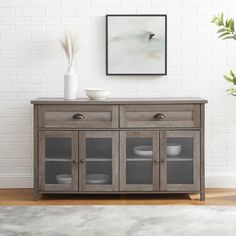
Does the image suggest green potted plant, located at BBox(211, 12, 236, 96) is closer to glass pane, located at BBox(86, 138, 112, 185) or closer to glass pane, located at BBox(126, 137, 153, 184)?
glass pane, located at BBox(126, 137, 153, 184)

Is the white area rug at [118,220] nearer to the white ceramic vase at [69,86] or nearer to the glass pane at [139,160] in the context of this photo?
the glass pane at [139,160]

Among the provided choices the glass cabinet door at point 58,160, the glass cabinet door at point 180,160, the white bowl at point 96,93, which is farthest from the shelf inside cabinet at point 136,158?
the white bowl at point 96,93

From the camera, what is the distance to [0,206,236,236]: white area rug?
12.5 ft

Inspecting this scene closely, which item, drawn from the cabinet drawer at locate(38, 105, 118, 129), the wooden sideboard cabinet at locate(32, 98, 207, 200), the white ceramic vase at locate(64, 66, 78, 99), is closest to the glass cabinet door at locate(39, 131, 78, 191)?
the wooden sideboard cabinet at locate(32, 98, 207, 200)

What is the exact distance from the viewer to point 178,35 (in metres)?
5.45

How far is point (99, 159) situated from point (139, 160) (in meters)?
0.36

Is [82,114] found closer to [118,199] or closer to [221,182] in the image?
[118,199]

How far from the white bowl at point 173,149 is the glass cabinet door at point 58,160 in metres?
0.82

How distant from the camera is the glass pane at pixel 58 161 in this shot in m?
4.98

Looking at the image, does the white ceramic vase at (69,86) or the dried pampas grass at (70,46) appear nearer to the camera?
the white ceramic vase at (69,86)

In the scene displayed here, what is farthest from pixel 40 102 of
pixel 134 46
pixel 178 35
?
pixel 178 35

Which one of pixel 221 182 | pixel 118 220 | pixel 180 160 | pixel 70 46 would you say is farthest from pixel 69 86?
pixel 221 182

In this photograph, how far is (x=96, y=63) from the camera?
5477 mm

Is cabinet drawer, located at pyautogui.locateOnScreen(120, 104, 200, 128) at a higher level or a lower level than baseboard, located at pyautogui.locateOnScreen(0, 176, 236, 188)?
higher
